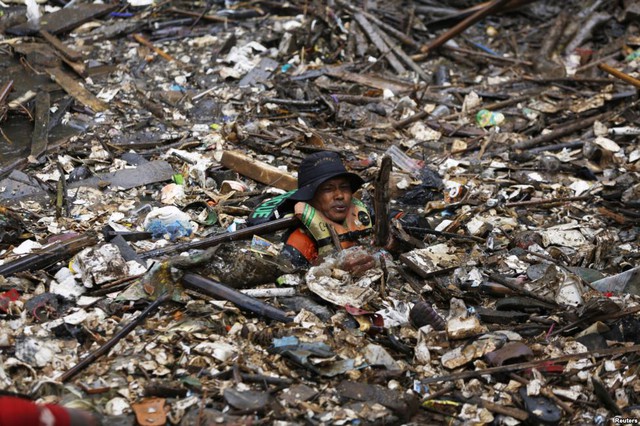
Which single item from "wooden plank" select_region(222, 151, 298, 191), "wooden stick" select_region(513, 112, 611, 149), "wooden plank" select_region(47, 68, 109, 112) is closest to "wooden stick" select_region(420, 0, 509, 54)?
"wooden stick" select_region(513, 112, 611, 149)

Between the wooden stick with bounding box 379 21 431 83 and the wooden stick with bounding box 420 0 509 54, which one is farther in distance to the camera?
the wooden stick with bounding box 420 0 509 54

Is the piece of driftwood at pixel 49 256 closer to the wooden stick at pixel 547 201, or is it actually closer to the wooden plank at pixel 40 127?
the wooden plank at pixel 40 127

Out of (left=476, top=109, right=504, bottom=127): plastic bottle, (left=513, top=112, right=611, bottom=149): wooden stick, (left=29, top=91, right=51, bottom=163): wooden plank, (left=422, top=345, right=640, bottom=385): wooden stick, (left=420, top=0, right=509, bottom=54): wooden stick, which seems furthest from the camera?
(left=420, top=0, right=509, bottom=54): wooden stick

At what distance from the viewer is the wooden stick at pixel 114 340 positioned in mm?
4505

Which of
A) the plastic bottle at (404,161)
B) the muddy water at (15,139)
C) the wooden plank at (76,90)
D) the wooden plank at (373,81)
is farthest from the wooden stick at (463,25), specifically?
the muddy water at (15,139)

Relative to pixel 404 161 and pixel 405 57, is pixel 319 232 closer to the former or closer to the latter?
pixel 404 161

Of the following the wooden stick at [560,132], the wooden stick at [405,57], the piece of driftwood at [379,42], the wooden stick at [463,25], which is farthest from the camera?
the wooden stick at [463,25]

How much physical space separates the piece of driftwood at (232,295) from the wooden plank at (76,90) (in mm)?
4213

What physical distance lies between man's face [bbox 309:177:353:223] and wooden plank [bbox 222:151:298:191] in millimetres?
1062

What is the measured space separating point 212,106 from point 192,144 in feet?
3.69

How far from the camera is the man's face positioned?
20.7 feet

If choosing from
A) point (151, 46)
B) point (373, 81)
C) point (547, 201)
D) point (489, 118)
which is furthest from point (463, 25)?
point (151, 46)

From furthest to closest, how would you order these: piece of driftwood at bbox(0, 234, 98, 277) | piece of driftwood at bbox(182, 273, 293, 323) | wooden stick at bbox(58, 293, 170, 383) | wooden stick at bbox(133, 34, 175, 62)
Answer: wooden stick at bbox(133, 34, 175, 62) < piece of driftwood at bbox(0, 234, 98, 277) < piece of driftwood at bbox(182, 273, 293, 323) < wooden stick at bbox(58, 293, 170, 383)

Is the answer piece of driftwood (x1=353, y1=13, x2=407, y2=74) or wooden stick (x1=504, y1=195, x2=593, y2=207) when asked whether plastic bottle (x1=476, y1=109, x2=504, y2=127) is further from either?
wooden stick (x1=504, y1=195, x2=593, y2=207)
